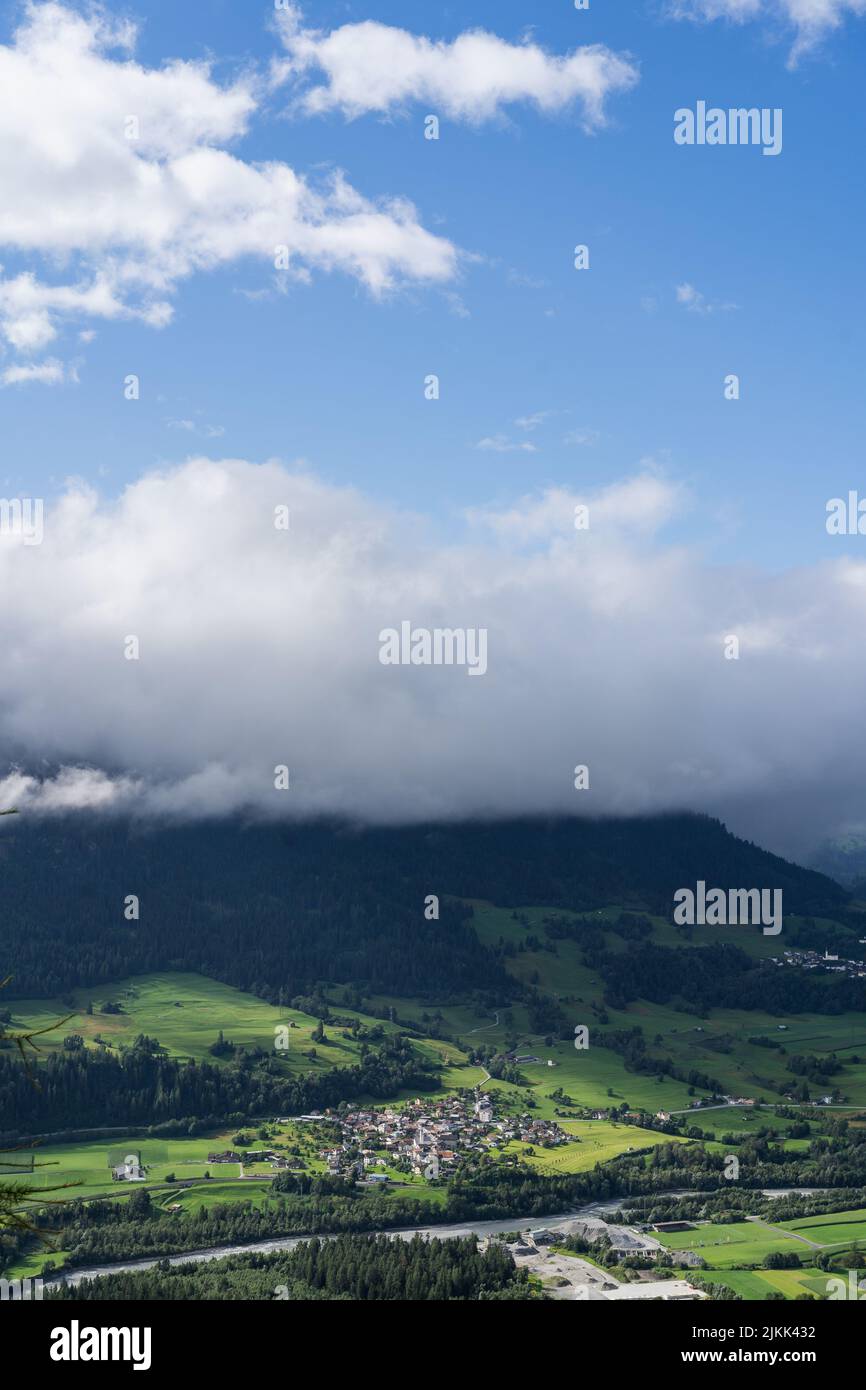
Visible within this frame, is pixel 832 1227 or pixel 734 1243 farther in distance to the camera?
pixel 832 1227

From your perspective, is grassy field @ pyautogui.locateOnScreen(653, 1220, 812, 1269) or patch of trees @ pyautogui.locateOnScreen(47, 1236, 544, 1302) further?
grassy field @ pyautogui.locateOnScreen(653, 1220, 812, 1269)

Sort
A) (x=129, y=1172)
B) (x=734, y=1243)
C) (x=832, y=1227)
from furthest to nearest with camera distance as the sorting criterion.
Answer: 1. (x=129, y=1172)
2. (x=832, y=1227)
3. (x=734, y=1243)

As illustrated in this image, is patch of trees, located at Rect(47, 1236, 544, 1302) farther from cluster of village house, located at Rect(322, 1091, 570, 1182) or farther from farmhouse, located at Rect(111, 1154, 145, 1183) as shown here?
cluster of village house, located at Rect(322, 1091, 570, 1182)

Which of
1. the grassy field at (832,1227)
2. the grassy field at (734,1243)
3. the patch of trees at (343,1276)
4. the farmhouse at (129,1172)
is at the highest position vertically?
the patch of trees at (343,1276)

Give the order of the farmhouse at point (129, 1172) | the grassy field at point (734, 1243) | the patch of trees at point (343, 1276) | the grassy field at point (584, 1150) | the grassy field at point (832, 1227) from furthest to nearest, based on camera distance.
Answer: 1. the grassy field at point (584, 1150)
2. the farmhouse at point (129, 1172)
3. the grassy field at point (832, 1227)
4. the grassy field at point (734, 1243)
5. the patch of trees at point (343, 1276)

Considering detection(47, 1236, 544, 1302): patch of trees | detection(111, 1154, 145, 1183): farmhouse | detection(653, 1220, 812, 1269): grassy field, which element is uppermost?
detection(47, 1236, 544, 1302): patch of trees

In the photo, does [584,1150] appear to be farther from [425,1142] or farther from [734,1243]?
[734,1243]

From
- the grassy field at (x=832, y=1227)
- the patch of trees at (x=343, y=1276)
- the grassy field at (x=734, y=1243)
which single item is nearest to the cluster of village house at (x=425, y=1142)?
the grassy field at (x=734, y=1243)

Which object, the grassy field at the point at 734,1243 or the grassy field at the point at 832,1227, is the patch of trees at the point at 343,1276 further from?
the grassy field at the point at 832,1227

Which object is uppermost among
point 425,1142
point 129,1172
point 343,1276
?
point 343,1276

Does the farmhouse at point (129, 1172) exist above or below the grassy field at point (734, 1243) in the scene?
above

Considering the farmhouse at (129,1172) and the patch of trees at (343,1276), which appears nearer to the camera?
the patch of trees at (343,1276)

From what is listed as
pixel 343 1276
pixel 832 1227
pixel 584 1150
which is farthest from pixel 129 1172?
pixel 832 1227

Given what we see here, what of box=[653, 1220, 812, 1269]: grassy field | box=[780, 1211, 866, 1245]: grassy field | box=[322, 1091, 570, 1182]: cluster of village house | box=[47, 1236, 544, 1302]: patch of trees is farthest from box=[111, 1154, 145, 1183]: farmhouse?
box=[780, 1211, 866, 1245]: grassy field
